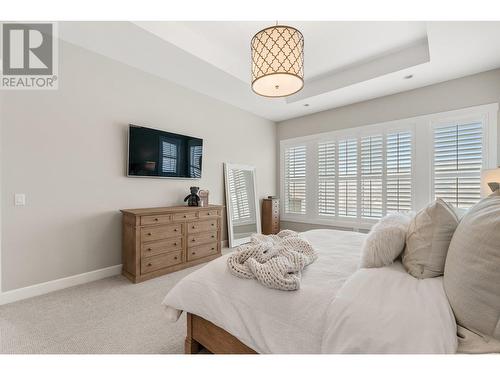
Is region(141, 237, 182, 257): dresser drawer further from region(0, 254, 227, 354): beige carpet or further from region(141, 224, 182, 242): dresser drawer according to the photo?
region(0, 254, 227, 354): beige carpet

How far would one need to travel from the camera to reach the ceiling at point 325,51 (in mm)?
2369

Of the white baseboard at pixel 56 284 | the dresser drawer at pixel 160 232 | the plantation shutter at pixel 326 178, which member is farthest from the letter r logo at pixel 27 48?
the plantation shutter at pixel 326 178

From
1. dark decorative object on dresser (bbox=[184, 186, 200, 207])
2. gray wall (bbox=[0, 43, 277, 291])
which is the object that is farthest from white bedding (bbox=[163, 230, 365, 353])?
dark decorative object on dresser (bbox=[184, 186, 200, 207])

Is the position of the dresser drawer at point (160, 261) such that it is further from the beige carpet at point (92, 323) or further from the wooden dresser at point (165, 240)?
the beige carpet at point (92, 323)

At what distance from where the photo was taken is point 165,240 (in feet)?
9.52

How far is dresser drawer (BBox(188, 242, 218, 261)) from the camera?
321 cm

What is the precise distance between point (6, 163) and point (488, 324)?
356 centimetres

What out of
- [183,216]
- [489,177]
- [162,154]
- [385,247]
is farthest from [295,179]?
[385,247]

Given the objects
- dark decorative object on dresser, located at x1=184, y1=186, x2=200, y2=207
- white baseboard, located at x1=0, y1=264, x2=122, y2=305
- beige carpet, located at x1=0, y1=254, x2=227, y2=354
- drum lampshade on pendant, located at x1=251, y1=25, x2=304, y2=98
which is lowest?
beige carpet, located at x1=0, y1=254, x2=227, y2=354

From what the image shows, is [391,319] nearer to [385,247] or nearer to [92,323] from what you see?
[385,247]

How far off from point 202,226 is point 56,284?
5.68 ft

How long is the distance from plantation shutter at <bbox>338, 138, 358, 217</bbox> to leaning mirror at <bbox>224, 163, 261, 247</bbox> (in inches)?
67.1

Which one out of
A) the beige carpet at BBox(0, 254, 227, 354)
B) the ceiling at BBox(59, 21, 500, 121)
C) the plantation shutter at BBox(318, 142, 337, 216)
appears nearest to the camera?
the beige carpet at BBox(0, 254, 227, 354)
